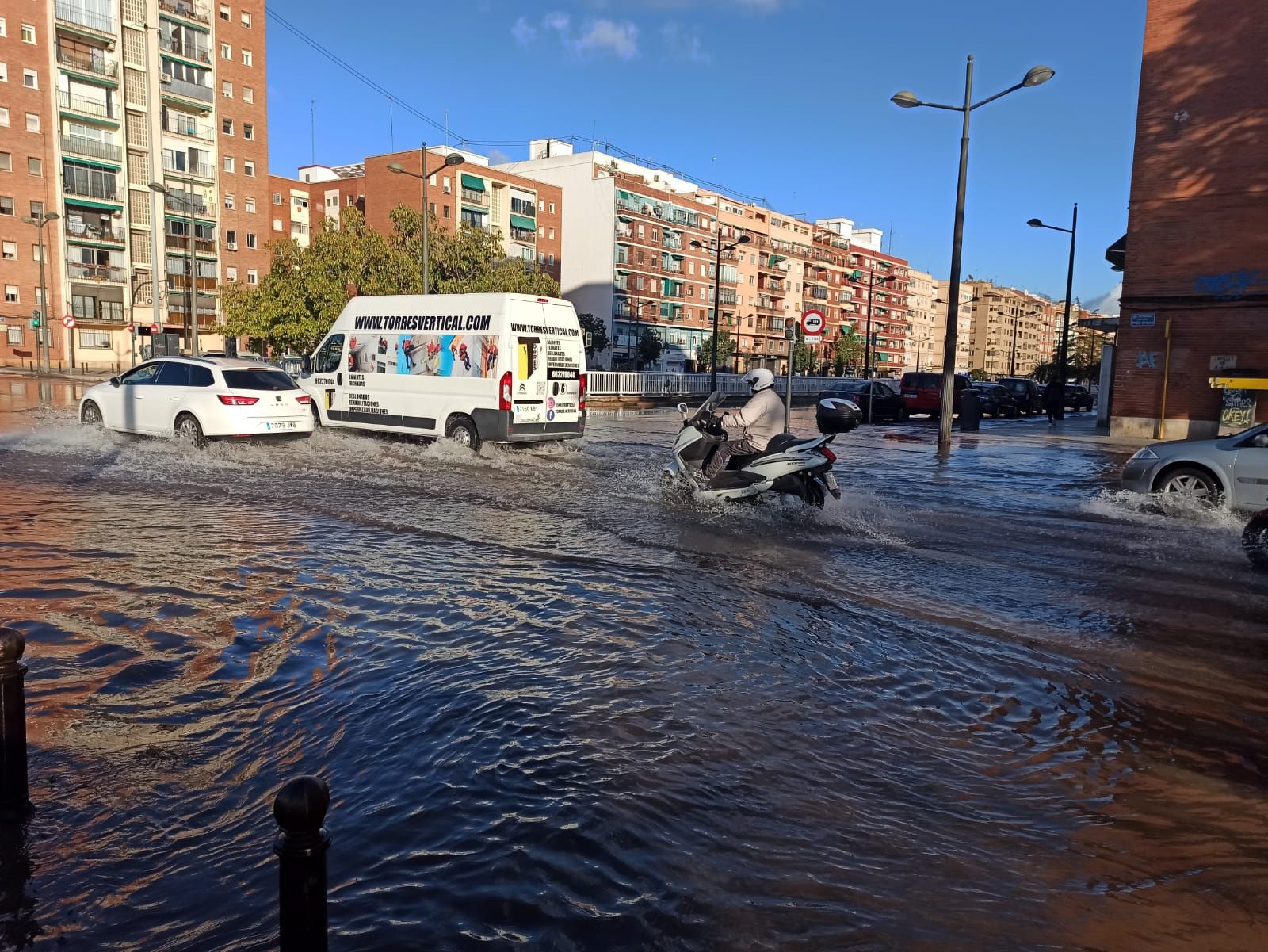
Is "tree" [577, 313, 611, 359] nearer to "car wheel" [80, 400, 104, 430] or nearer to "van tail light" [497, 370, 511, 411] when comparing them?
"car wheel" [80, 400, 104, 430]

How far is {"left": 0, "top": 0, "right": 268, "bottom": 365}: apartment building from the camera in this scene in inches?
2233

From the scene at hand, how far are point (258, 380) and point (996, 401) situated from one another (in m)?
32.1

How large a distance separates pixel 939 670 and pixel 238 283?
54557 millimetres

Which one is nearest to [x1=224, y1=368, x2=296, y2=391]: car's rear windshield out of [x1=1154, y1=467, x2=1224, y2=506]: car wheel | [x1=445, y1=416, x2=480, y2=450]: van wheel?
[x1=445, y1=416, x2=480, y2=450]: van wheel

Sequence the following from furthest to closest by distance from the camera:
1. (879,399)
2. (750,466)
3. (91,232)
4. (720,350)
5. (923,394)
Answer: (720,350), (91,232), (923,394), (879,399), (750,466)

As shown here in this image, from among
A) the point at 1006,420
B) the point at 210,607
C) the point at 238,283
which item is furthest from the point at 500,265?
the point at 210,607

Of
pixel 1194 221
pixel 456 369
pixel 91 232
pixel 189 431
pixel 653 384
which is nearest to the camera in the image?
pixel 189 431

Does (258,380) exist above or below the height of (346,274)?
below

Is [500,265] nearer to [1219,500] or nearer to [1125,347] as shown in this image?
[1125,347]

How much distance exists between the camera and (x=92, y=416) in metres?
16.2

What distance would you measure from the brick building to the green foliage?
86.2ft

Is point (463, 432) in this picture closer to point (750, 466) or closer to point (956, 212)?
point (750, 466)

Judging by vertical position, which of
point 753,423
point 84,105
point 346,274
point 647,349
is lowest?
point 753,423

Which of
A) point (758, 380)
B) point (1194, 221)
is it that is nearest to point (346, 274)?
point (1194, 221)
